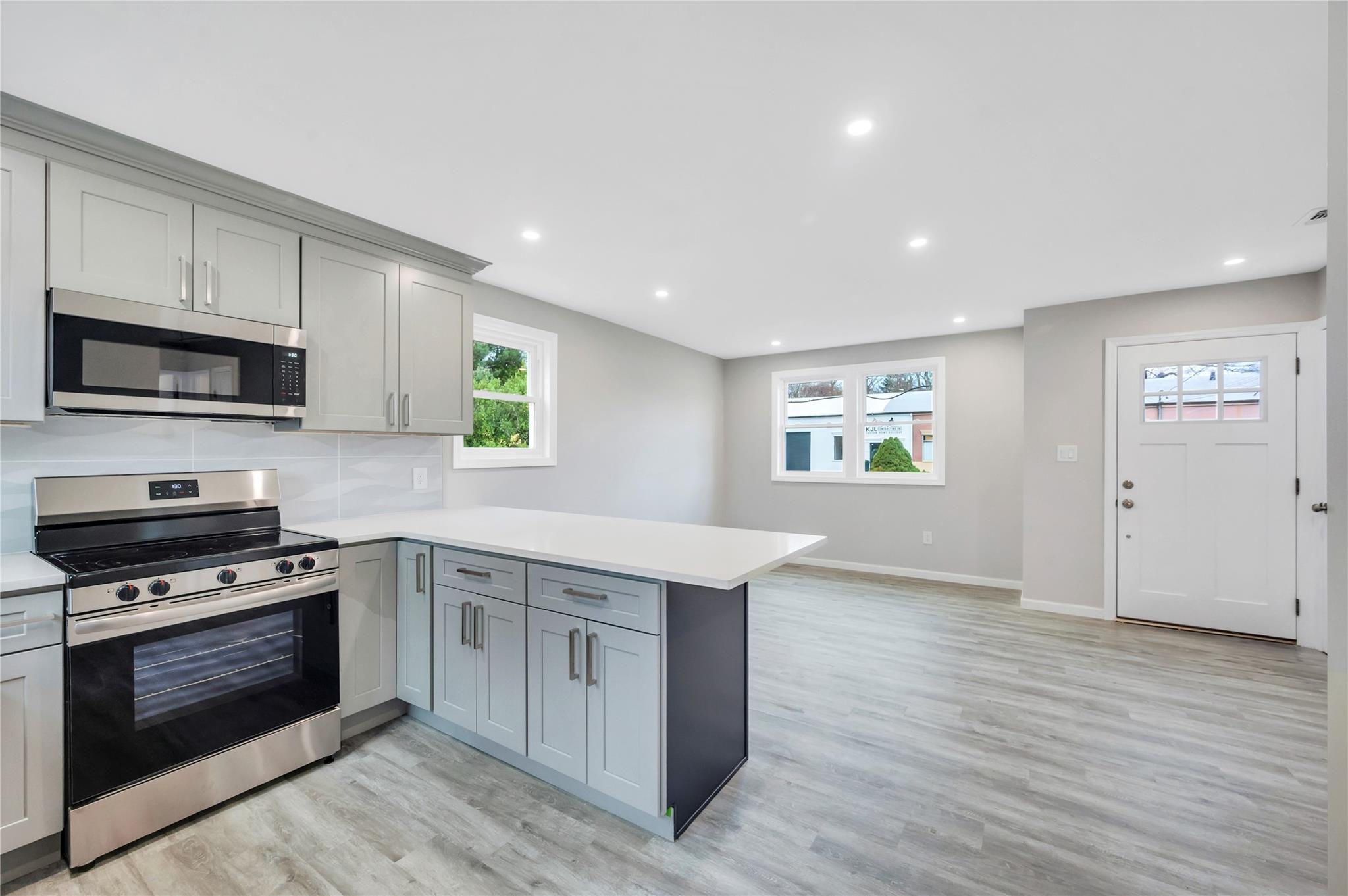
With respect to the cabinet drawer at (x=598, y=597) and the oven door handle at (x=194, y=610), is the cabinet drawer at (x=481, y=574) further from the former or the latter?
the oven door handle at (x=194, y=610)

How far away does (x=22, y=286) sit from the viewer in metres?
1.85

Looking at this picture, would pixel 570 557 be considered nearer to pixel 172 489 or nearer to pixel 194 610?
pixel 194 610

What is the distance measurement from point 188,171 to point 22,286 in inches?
26.8

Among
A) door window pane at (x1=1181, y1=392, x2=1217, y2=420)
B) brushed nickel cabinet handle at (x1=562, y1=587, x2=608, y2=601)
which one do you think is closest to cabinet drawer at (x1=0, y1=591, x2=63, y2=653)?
brushed nickel cabinet handle at (x1=562, y1=587, x2=608, y2=601)

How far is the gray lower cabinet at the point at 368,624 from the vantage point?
7.82 feet

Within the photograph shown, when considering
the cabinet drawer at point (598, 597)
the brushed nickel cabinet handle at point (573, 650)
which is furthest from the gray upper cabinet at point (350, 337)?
the brushed nickel cabinet handle at point (573, 650)

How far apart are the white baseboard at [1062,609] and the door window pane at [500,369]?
4259mm

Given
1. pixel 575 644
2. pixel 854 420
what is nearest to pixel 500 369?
pixel 575 644

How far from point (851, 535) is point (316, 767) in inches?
195

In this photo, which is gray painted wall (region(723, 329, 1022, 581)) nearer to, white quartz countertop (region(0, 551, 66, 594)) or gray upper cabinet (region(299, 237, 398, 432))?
gray upper cabinet (region(299, 237, 398, 432))

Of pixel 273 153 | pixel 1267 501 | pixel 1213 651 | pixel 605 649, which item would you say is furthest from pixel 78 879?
pixel 1267 501

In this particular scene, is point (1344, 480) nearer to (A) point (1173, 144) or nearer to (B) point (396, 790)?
(A) point (1173, 144)

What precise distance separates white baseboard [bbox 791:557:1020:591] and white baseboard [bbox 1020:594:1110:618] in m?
0.62

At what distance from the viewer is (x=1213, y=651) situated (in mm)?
3564
